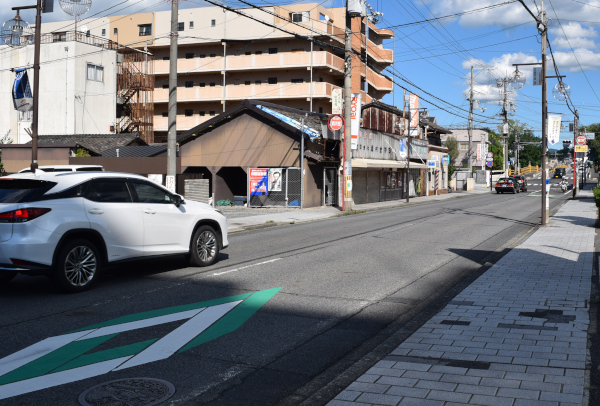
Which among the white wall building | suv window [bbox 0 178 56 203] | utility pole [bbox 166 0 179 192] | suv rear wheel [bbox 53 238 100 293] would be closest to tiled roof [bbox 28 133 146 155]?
the white wall building

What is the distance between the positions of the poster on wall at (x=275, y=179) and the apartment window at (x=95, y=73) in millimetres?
27679

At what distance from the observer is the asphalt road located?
5.08 meters

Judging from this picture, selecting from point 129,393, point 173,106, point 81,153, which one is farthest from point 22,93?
point 129,393

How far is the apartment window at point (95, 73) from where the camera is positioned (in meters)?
51.2

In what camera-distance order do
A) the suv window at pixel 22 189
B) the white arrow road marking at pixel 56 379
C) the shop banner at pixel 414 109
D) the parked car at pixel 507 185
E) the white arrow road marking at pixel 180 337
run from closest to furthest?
the white arrow road marking at pixel 56 379
the white arrow road marking at pixel 180 337
the suv window at pixel 22 189
the shop banner at pixel 414 109
the parked car at pixel 507 185

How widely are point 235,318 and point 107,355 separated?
1.94 m

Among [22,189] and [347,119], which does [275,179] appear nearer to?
[347,119]

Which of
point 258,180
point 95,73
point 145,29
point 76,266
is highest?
point 145,29

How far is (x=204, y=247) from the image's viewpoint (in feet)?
36.3

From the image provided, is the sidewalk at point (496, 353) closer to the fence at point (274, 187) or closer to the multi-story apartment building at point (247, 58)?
the fence at point (274, 187)

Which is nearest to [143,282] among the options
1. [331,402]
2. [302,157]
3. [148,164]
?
[331,402]

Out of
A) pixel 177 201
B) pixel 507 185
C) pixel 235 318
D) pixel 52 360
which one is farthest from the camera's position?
pixel 507 185

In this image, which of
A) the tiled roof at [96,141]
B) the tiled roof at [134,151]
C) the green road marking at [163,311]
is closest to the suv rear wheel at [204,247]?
the green road marking at [163,311]

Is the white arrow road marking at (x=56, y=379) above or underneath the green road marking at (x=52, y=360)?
underneath
